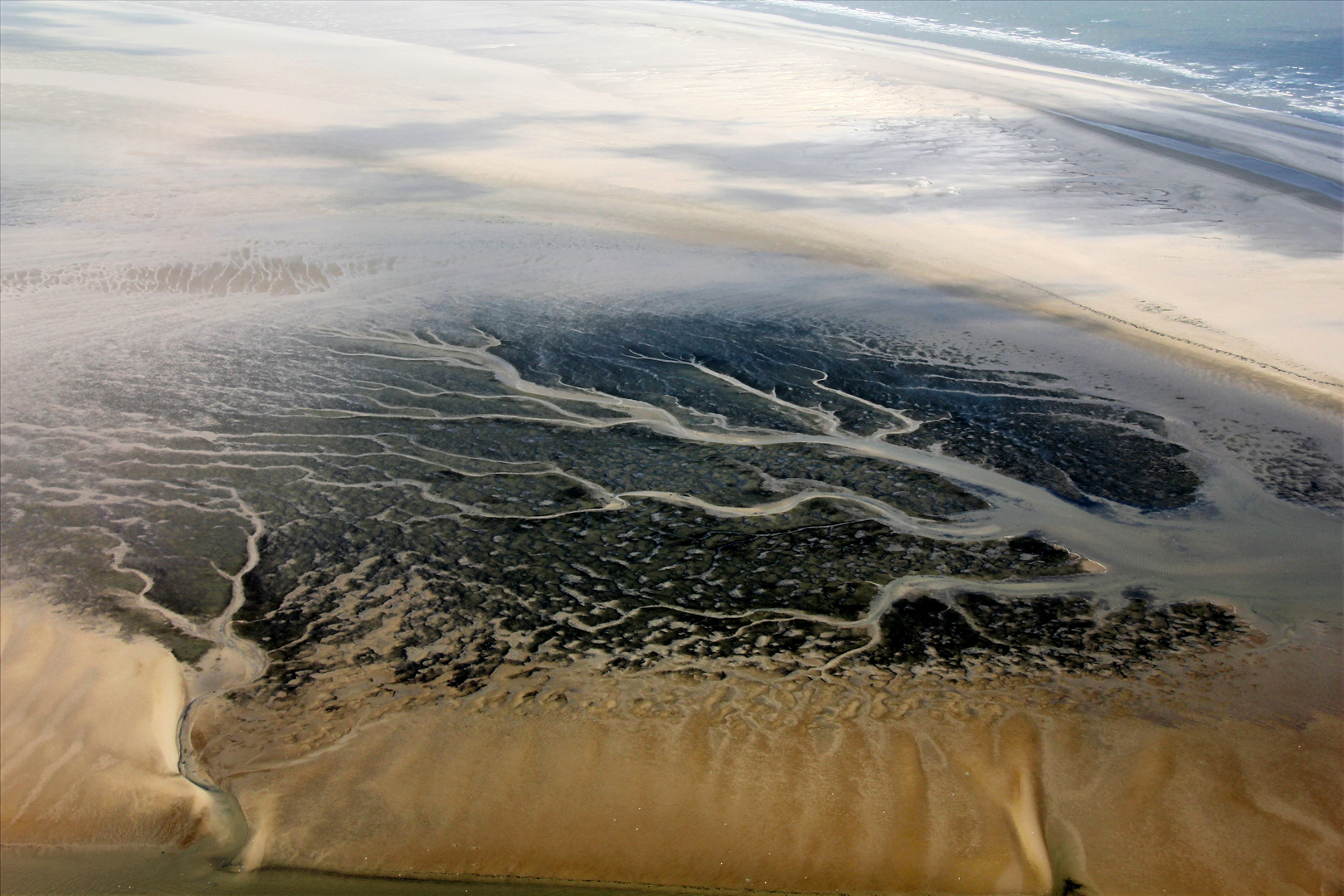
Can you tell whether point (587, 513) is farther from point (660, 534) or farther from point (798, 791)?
point (798, 791)

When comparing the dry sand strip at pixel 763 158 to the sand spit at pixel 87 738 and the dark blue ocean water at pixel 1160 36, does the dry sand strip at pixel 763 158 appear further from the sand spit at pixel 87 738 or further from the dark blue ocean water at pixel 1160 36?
the sand spit at pixel 87 738

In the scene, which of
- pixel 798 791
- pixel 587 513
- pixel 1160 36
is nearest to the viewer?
pixel 798 791

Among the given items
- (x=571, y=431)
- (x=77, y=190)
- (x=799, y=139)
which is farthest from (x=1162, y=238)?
(x=77, y=190)

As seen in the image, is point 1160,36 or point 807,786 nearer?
point 807,786

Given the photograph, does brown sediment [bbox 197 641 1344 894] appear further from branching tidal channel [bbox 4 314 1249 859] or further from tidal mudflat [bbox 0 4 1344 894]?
branching tidal channel [bbox 4 314 1249 859]

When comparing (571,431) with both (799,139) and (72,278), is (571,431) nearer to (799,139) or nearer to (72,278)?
(72,278)

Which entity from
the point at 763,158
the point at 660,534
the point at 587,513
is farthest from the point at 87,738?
the point at 763,158
